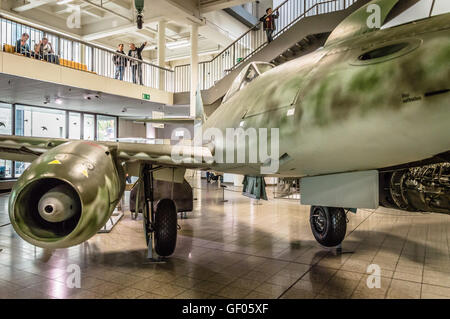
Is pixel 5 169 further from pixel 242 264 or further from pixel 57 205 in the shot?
pixel 57 205

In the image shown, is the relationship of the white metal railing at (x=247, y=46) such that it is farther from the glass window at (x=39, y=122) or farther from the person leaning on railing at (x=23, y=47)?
the person leaning on railing at (x=23, y=47)

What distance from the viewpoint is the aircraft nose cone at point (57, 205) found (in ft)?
9.09

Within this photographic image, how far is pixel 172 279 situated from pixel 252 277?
99cm

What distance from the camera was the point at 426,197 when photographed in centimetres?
480

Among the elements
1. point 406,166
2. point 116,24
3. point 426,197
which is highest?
point 116,24

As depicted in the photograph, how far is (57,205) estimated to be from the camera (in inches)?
110

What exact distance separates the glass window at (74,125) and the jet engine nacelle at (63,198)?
16170 millimetres

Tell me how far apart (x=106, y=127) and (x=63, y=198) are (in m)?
18.4

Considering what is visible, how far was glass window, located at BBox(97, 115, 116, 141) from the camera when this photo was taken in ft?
64.3

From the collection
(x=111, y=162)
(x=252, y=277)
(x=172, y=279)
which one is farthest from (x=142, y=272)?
(x=111, y=162)

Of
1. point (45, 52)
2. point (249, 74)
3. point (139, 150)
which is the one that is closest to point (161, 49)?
point (45, 52)
